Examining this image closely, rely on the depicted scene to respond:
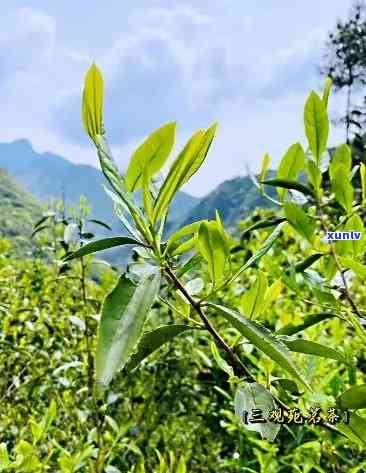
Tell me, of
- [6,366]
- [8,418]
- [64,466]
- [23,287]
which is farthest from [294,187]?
[23,287]

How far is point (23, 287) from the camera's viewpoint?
331cm

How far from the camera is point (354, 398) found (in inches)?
26.1

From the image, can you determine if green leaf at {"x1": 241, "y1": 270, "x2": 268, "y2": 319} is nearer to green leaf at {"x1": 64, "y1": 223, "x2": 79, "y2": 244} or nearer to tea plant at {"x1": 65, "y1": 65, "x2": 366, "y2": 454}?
tea plant at {"x1": 65, "y1": 65, "x2": 366, "y2": 454}

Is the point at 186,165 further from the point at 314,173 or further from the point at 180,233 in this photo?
the point at 314,173

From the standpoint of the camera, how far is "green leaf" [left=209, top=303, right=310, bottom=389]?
50 centimetres

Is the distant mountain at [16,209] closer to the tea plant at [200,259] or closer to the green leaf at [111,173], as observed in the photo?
the tea plant at [200,259]

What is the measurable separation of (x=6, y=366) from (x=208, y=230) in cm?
218

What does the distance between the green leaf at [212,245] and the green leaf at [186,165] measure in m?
0.06

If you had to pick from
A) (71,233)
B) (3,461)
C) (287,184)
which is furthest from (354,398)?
(71,233)

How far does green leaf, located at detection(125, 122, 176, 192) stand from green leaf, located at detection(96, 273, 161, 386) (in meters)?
0.08

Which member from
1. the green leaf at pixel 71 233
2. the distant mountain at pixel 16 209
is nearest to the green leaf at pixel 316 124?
the green leaf at pixel 71 233

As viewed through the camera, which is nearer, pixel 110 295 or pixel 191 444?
pixel 110 295

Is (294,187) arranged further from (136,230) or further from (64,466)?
(64,466)

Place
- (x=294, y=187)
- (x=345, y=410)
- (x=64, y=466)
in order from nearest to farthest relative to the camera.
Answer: (x=345, y=410)
(x=294, y=187)
(x=64, y=466)
